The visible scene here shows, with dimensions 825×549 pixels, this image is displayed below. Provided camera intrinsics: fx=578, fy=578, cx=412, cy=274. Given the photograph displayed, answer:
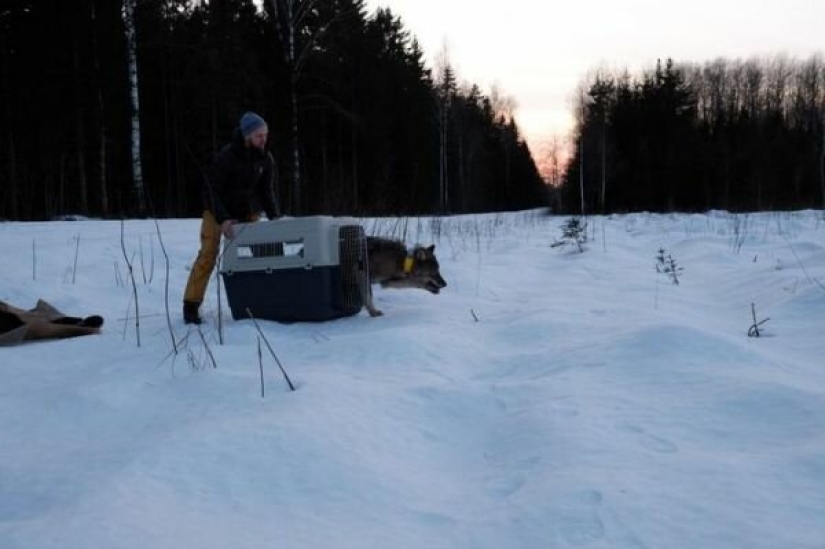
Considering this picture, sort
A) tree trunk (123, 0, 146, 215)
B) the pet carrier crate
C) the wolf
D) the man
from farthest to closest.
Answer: tree trunk (123, 0, 146, 215) < the wolf < the man < the pet carrier crate

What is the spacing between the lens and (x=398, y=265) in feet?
18.9

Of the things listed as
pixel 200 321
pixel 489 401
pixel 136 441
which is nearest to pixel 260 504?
pixel 136 441

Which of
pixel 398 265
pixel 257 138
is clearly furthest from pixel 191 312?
pixel 398 265

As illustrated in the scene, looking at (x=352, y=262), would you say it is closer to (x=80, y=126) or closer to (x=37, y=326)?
(x=37, y=326)

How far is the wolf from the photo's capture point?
5.63 meters

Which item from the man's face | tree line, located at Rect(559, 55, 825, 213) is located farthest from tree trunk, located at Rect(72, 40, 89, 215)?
tree line, located at Rect(559, 55, 825, 213)

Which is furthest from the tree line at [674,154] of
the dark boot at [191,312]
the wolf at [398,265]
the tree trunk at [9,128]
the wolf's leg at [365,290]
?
the dark boot at [191,312]

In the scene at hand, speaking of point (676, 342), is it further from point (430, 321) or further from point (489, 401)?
point (430, 321)

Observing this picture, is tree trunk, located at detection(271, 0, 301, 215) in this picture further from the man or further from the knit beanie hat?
the knit beanie hat

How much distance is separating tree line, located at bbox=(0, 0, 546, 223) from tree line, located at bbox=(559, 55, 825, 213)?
15.8 m

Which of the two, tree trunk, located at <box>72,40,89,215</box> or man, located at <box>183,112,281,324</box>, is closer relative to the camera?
man, located at <box>183,112,281,324</box>

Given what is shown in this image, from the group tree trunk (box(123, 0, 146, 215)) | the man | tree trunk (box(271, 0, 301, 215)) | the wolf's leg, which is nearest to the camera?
the man

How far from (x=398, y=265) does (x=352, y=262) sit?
805mm

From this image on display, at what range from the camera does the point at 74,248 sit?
7145mm
